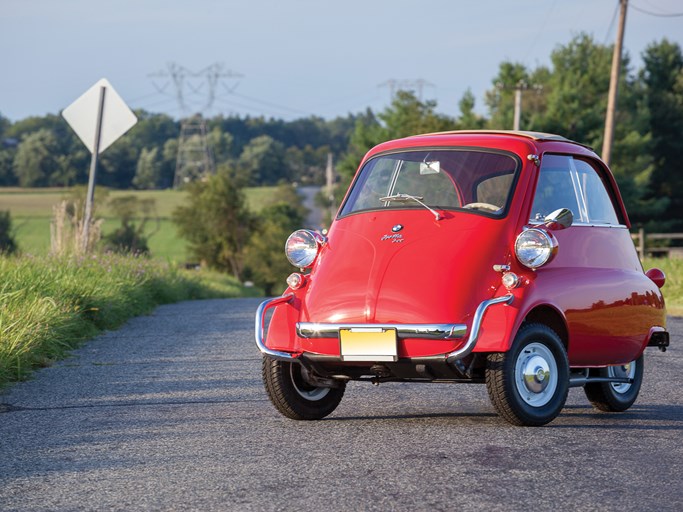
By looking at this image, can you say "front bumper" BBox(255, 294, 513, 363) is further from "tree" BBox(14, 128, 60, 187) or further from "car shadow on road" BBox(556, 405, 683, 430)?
"tree" BBox(14, 128, 60, 187)

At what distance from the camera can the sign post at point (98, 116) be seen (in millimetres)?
17547

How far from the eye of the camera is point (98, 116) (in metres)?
17.6

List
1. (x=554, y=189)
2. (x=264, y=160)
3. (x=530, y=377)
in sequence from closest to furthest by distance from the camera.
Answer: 1. (x=530, y=377)
2. (x=554, y=189)
3. (x=264, y=160)

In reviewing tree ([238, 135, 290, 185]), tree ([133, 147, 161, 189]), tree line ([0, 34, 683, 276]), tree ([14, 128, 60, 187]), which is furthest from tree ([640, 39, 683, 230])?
tree ([238, 135, 290, 185])

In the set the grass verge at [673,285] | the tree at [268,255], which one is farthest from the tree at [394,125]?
the grass verge at [673,285]

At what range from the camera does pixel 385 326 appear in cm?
668

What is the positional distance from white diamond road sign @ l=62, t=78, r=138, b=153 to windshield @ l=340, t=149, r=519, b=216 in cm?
1039

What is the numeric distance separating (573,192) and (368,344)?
202 cm

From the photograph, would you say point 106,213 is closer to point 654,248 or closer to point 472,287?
point 654,248

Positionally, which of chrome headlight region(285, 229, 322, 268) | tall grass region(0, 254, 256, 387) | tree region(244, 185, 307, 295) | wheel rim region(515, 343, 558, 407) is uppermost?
chrome headlight region(285, 229, 322, 268)

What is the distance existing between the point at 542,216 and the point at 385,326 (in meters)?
1.45

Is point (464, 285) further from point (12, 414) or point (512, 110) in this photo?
point (512, 110)

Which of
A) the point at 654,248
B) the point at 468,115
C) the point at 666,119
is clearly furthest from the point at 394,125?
the point at 654,248

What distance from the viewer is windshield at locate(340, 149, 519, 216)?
741 centimetres
